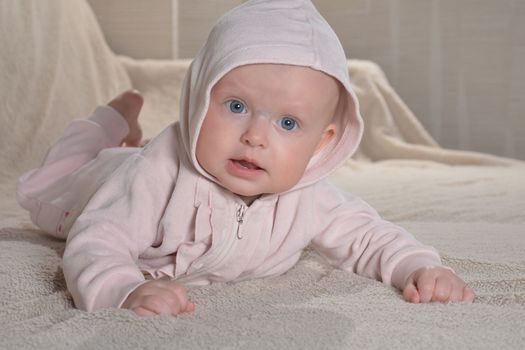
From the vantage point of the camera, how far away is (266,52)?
38.7 inches

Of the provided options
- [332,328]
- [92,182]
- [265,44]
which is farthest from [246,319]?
[92,182]

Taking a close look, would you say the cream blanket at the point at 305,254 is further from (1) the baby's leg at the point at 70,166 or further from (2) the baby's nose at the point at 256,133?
(2) the baby's nose at the point at 256,133

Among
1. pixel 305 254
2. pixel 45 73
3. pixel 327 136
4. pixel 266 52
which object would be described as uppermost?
pixel 266 52

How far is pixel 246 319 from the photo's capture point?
34.0 inches

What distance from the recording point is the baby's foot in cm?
165

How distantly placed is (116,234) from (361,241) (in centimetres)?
36

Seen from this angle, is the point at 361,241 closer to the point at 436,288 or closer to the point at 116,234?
the point at 436,288

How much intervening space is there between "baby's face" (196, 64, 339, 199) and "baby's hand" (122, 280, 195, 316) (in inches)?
7.1

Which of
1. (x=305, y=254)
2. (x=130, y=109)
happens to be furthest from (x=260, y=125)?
(x=130, y=109)

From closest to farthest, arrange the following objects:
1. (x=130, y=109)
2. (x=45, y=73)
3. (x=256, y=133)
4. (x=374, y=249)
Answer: (x=256, y=133)
(x=374, y=249)
(x=130, y=109)
(x=45, y=73)

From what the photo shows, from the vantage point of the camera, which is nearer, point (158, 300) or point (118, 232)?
point (158, 300)

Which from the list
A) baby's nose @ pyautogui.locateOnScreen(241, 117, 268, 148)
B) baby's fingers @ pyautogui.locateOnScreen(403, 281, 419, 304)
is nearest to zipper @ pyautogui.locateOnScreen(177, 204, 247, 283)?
baby's nose @ pyautogui.locateOnScreen(241, 117, 268, 148)

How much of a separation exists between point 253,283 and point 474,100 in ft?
7.41

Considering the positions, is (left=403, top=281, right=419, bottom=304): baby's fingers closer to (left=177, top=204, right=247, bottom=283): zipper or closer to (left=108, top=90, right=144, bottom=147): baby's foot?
(left=177, top=204, right=247, bottom=283): zipper
